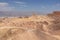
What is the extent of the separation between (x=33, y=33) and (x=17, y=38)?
15.0 inches

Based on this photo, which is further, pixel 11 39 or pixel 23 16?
pixel 23 16

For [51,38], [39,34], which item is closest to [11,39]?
[39,34]

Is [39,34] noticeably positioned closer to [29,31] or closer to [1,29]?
[29,31]

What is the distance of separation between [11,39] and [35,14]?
167 inches

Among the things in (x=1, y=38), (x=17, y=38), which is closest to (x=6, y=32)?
(x=1, y=38)

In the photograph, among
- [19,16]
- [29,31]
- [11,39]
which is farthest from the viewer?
[19,16]

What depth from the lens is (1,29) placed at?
3.62m

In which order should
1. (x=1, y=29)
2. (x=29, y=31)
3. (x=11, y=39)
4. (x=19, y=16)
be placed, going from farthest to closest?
(x=19, y=16), (x=1, y=29), (x=29, y=31), (x=11, y=39)

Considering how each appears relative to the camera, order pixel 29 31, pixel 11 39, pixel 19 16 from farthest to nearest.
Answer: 1. pixel 19 16
2. pixel 29 31
3. pixel 11 39

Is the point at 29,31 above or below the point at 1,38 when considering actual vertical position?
above

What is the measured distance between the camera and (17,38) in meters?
3.02

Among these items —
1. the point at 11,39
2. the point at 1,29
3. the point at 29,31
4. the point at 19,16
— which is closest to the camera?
the point at 11,39

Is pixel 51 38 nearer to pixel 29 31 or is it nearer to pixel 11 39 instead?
pixel 29 31

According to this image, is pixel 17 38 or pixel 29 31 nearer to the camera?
pixel 17 38
